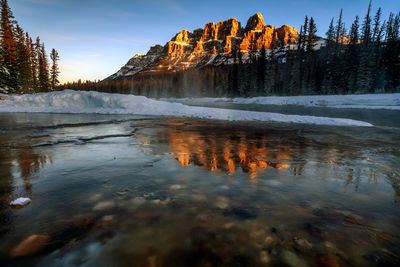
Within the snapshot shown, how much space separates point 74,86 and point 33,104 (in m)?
98.6

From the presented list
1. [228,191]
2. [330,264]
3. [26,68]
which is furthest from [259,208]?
[26,68]

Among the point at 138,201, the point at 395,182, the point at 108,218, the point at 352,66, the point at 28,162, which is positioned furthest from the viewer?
the point at 352,66

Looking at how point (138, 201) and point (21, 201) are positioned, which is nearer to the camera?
point (21, 201)

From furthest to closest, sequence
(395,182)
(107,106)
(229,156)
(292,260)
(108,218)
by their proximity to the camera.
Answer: (107,106)
(229,156)
(395,182)
(108,218)
(292,260)

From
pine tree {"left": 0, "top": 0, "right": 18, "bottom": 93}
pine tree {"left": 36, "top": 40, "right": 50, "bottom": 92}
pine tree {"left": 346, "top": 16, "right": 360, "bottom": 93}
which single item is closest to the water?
pine tree {"left": 0, "top": 0, "right": 18, "bottom": 93}

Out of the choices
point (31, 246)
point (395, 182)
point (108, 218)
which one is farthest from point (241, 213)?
point (395, 182)

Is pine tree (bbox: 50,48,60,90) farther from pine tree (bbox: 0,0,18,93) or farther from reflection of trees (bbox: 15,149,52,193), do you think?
reflection of trees (bbox: 15,149,52,193)

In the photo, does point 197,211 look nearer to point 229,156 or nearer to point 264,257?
point 264,257

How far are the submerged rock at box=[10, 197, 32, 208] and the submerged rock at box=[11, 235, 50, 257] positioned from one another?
65cm

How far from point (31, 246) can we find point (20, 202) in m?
0.80

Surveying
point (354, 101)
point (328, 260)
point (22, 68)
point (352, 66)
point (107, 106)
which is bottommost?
point (328, 260)

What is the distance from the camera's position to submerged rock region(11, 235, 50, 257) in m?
1.38

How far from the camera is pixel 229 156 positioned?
409 cm

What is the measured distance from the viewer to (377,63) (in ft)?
125
